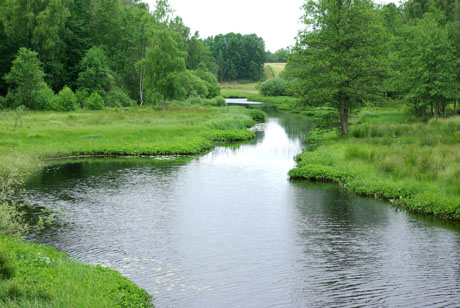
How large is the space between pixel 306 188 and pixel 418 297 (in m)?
13.7

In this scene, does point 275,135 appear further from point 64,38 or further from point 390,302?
point 64,38

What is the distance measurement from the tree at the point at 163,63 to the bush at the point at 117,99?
8.31 metres

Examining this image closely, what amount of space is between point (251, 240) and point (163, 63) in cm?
5048

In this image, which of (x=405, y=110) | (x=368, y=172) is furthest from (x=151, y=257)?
(x=405, y=110)

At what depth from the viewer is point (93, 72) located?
68750mm

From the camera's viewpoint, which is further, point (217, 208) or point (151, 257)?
point (217, 208)

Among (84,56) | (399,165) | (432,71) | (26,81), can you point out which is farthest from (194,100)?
(399,165)

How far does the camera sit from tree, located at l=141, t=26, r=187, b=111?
63.2m

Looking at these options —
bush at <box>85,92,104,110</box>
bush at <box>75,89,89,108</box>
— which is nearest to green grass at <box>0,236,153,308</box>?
bush at <box>85,92,104,110</box>

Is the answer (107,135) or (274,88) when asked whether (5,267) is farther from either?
(274,88)

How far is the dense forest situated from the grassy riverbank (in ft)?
114

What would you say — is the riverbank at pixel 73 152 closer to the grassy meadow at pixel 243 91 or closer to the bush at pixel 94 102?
the bush at pixel 94 102

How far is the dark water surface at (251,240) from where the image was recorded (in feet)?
41.6

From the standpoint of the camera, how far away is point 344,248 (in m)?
16.2
